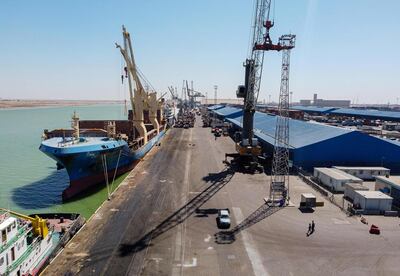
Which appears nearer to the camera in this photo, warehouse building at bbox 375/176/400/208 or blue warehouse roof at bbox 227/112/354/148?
warehouse building at bbox 375/176/400/208

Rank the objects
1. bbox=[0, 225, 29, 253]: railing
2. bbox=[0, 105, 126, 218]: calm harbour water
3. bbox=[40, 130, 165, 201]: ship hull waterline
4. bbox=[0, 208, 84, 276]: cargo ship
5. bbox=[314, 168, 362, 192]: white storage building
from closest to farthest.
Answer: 1. bbox=[0, 225, 29, 253]: railing
2. bbox=[0, 208, 84, 276]: cargo ship
3. bbox=[0, 105, 126, 218]: calm harbour water
4. bbox=[40, 130, 165, 201]: ship hull waterline
5. bbox=[314, 168, 362, 192]: white storage building

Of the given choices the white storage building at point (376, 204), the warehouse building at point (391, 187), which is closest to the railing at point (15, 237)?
the white storage building at point (376, 204)

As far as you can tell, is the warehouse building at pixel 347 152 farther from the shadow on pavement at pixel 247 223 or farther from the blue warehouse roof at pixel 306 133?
the shadow on pavement at pixel 247 223

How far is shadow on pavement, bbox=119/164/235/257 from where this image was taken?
95.9ft

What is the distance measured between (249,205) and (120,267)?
2023 cm

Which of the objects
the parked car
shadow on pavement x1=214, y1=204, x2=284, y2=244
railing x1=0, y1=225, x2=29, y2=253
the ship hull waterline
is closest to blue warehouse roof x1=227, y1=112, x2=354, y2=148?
shadow on pavement x1=214, y1=204, x2=284, y2=244

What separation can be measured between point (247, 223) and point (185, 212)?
7.76 m

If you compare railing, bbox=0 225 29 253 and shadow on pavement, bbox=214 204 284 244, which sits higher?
railing, bbox=0 225 29 253

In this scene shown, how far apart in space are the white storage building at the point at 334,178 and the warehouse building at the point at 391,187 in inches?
106

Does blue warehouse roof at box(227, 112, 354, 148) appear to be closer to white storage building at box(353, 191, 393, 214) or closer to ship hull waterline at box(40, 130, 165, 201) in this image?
white storage building at box(353, 191, 393, 214)

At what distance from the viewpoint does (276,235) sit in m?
32.2

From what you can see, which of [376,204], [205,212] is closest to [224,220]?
[205,212]

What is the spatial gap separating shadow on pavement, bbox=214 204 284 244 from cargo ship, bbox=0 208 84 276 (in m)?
15.2

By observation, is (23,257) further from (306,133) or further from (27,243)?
(306,133)
